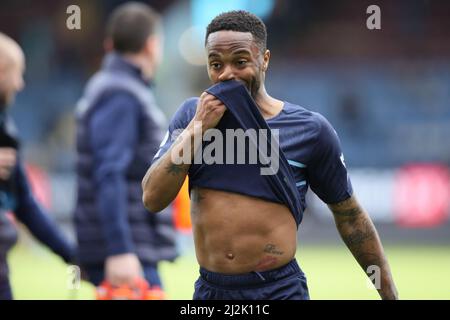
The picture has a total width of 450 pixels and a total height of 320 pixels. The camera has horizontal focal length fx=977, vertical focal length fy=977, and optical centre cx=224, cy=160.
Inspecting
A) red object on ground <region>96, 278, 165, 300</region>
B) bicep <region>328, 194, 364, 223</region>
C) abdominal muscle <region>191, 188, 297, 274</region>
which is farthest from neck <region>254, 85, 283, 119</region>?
red object on ground <region>96, 278, 165, 300</region>

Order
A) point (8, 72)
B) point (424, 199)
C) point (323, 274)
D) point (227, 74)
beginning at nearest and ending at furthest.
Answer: point (227, 74), point (8, 72), point (323, 274), point (424, 199)

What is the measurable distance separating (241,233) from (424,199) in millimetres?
14172

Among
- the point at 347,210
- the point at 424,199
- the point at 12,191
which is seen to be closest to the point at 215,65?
the point at 347,210

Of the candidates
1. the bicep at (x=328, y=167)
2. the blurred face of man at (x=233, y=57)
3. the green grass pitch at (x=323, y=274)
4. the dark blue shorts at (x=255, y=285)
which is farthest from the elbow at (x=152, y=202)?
the green grass pitch at (x=323, y=274)

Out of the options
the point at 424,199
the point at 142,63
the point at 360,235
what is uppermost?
the point at 142,63

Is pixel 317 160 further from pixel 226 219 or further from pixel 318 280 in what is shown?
pixel 318 280

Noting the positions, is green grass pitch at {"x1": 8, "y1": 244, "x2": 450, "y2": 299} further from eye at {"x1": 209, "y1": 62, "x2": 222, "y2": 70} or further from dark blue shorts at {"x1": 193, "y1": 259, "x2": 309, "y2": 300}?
eye at {"x1": 209, "y1": 62, "x2": 222, "y2": 70}

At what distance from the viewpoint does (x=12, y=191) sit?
5785 mm

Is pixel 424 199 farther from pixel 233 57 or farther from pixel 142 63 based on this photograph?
pixel 233 57

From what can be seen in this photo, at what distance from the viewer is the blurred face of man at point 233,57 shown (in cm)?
376

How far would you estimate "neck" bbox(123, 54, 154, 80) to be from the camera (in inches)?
247

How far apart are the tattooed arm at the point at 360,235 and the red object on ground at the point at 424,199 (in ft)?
44.9

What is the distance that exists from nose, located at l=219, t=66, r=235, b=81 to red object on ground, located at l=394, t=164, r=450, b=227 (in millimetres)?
14245

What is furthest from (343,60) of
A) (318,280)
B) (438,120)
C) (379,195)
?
(318,280)
